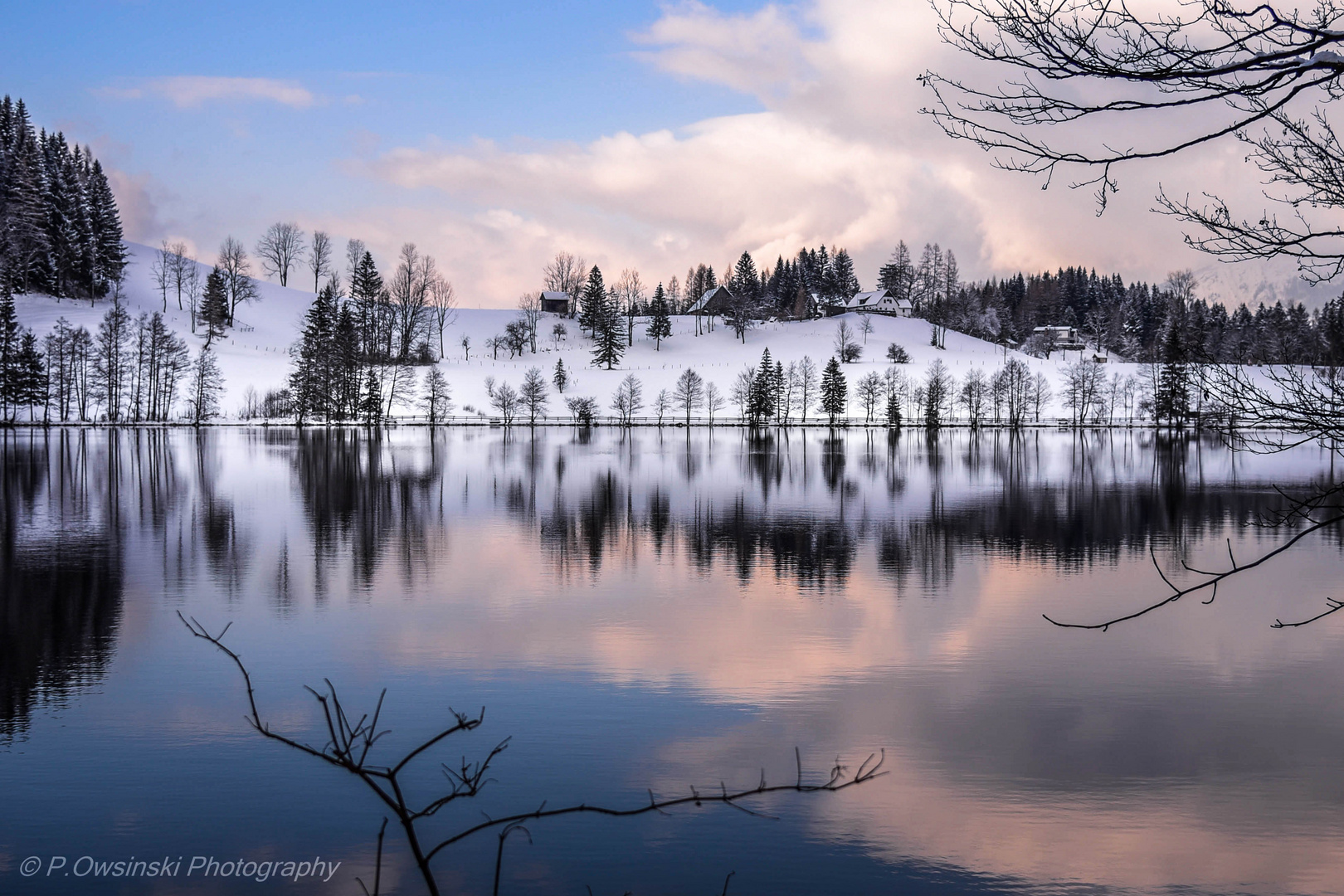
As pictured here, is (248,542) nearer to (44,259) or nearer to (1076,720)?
(1076,720)

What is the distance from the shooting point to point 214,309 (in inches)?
4454

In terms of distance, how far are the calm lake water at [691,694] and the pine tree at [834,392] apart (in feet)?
260

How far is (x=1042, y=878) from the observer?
25.9 feet

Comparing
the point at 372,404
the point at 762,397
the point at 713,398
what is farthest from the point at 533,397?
the point at 762,397

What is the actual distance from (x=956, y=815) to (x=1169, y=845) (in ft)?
5.65

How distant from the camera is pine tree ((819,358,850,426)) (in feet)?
354

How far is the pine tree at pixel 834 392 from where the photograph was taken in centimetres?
10794

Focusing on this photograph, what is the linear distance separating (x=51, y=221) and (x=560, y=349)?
57251mm

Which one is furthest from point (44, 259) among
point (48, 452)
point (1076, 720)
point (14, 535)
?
point (1076, 720)

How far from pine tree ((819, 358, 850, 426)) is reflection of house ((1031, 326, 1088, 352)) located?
5110 cm

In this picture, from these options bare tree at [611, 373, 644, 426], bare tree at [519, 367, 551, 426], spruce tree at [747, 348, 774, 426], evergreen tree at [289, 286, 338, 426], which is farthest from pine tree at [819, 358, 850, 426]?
evergreen tree at [289, 286, 338, 426]

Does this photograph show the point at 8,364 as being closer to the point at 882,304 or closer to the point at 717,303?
the point at 717,303

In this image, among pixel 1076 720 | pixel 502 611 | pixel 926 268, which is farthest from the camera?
pixel 926 268

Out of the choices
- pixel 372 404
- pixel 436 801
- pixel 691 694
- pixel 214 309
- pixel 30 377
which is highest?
pixel 214 309
